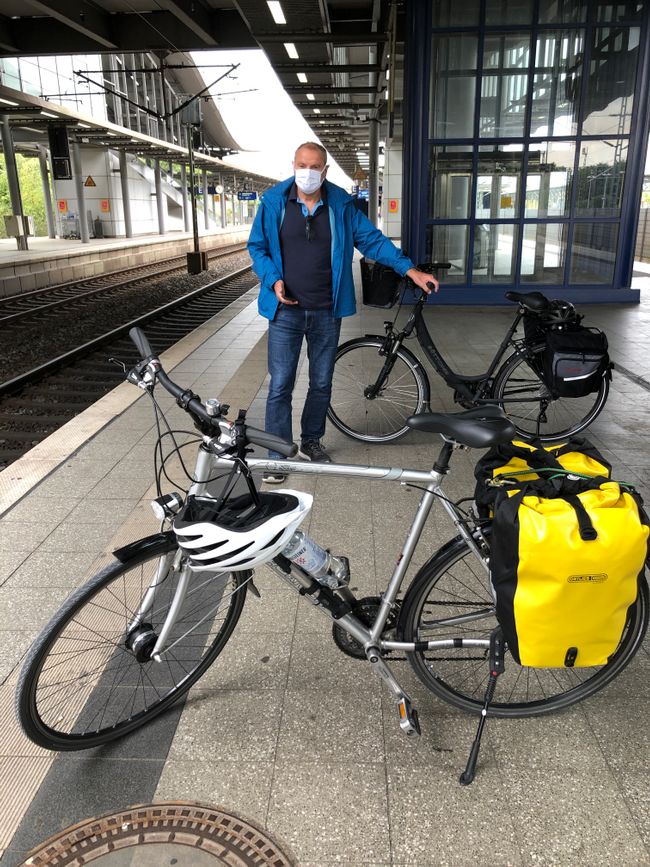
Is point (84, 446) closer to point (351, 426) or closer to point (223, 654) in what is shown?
point (351, 426)

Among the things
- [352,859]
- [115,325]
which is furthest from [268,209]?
[115,325]

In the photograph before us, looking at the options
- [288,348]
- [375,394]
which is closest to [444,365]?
[375,394]

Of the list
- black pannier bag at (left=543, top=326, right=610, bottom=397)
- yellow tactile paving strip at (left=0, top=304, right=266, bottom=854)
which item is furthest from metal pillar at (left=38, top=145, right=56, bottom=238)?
black pannier bag at (left=543, top=326, right=610, bottom=397)

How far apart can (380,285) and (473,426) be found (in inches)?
126

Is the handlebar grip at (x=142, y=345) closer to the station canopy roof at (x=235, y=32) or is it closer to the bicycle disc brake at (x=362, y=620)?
the bicycle disc brake at (x=362, y=620)

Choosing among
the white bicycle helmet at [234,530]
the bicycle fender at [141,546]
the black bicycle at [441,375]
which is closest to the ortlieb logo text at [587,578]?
the white bicycle helmet at [234,530]

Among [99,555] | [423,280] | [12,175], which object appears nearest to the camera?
[99,555]

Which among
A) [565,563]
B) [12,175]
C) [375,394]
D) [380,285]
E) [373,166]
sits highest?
[373,166]

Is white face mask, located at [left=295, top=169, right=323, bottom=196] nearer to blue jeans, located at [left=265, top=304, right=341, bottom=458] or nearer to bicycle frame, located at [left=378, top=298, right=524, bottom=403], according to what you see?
blue jeans, located at [left=265, top=304, right=341, bottom=458]

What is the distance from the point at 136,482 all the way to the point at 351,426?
1.81 meters

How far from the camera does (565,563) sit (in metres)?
1.98

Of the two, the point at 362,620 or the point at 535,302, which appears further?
the point at 535,302

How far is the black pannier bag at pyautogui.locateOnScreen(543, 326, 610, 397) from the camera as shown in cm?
481

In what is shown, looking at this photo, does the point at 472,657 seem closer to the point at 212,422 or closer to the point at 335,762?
the point at 335,762
